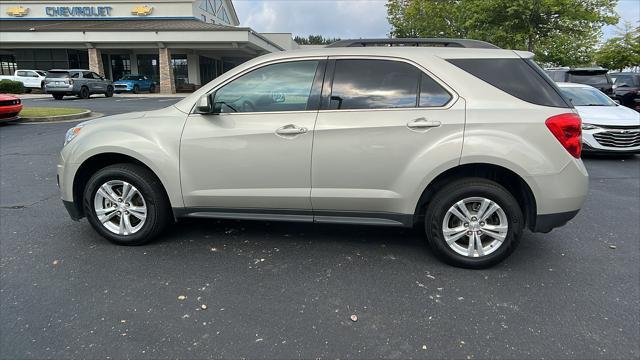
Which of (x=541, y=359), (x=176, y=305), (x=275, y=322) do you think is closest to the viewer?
(x=541, y=359)

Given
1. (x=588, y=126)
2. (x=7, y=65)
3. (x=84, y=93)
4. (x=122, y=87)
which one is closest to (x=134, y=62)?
(x=122, y=87)

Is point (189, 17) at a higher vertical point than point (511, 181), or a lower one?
higher

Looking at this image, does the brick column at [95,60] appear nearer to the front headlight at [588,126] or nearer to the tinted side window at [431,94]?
the front headlight at [588,126]

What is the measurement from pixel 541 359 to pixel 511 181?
5.59 feet

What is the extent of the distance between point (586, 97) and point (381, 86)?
28.2 ft

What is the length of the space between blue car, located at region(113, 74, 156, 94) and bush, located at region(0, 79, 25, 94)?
5.68 meters

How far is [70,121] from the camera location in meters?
14.7

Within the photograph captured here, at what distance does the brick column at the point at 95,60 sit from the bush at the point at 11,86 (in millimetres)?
5039

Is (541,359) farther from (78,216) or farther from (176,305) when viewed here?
(78,216)

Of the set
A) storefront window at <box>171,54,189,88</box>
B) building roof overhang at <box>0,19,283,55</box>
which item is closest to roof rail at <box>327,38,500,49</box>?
building roof overhang at <box>0,19,283,55</box>

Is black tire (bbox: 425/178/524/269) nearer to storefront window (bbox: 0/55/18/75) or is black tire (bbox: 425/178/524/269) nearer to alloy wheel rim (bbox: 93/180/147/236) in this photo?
alloy wheel rim (bbox: 93/180/147/236)

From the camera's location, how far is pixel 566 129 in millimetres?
3543

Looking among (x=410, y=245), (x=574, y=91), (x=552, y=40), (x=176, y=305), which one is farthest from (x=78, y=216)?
(x=552, y=40)

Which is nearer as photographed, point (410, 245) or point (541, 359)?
point (541, 359)
